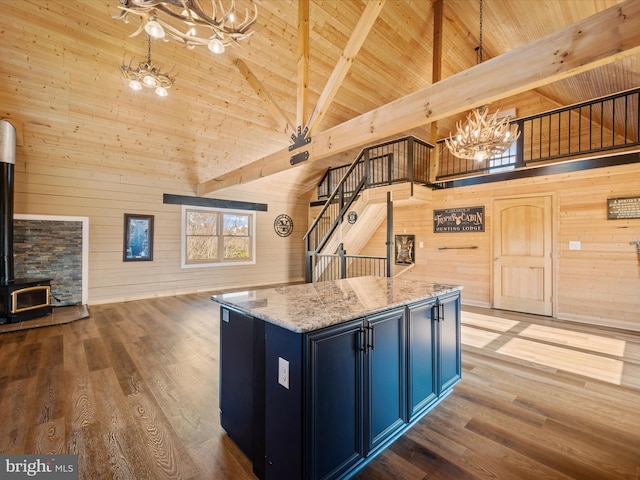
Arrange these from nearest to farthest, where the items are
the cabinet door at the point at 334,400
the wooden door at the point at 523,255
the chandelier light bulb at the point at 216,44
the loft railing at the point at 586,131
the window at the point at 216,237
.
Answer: the cabinet door at the point at 334,400 → the chandelier light bulb at the point at 216,44 → the loft railing at the point at 586,131 → the wooden door at the point at 523,255 → the window at the point at 216,237

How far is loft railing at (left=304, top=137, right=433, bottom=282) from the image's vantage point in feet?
20.0

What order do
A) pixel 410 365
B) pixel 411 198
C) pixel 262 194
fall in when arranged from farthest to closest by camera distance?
pixel 262 194, pixel 411 198, pixel 410 365

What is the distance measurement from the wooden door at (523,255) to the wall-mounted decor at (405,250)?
1758 millimetres

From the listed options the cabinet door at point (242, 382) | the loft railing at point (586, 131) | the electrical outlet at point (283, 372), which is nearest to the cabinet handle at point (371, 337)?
the electrical outlet at point (283, 372)

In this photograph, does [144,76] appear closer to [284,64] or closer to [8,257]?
[284,64]

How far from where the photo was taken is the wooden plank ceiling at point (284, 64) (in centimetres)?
381

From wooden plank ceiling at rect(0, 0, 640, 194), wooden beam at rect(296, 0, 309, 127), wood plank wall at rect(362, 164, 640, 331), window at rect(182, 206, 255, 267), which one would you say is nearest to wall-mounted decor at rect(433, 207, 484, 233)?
wood plank wall at rect(362, 164, 640, 331)

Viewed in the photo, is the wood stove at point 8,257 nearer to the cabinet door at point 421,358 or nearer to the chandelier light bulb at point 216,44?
the chandelier light bulb at point 216,44

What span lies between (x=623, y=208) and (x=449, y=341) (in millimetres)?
4170

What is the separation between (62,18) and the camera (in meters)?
3.62

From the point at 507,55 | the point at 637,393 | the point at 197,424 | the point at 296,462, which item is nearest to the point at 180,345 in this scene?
the point at 197,424

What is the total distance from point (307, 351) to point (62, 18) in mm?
5113

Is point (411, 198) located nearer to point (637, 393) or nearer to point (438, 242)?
point (438, 242)

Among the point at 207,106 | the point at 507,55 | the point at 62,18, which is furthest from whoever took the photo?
the point at 207,106
